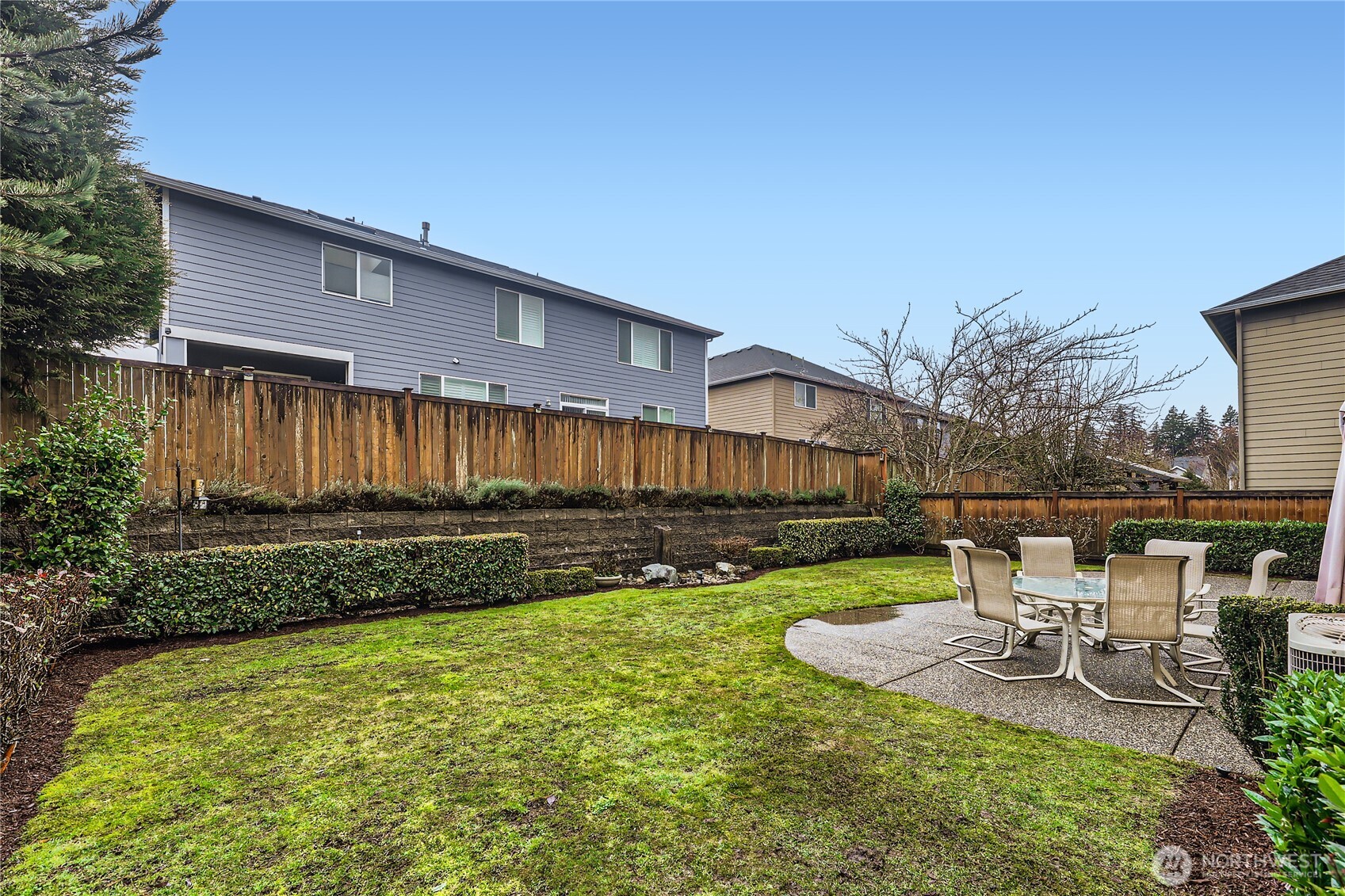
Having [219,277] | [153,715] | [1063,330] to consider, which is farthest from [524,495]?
[1063,330]

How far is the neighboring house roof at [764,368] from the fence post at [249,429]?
1653 cm

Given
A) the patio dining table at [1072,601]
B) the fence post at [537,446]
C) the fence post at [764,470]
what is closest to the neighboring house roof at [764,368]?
the fence post at [764,470]

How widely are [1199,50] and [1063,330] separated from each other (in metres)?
6.15

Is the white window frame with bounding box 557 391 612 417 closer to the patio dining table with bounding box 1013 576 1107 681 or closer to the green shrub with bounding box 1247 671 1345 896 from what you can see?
the patio dining table with bounding box 1013 576 1107 681

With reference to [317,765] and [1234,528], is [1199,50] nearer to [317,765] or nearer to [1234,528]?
[1234,528]

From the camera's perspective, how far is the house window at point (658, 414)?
16.9 m

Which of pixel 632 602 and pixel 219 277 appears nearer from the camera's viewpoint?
pixel 632 602

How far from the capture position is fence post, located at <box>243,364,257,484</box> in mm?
6395

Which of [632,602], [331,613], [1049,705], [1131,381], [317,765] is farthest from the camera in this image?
[1131,381]

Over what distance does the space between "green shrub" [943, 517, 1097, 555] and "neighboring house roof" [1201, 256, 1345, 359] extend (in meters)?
4.60

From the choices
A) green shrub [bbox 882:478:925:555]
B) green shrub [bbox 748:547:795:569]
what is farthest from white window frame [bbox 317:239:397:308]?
green shrub [bbox 882:478:925:555]

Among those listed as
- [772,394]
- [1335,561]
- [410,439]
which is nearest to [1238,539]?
[1335,561]

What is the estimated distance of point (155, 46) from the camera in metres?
4.30

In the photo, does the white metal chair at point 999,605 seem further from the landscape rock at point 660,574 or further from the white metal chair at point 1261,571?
the landscape rock at point 660,574
